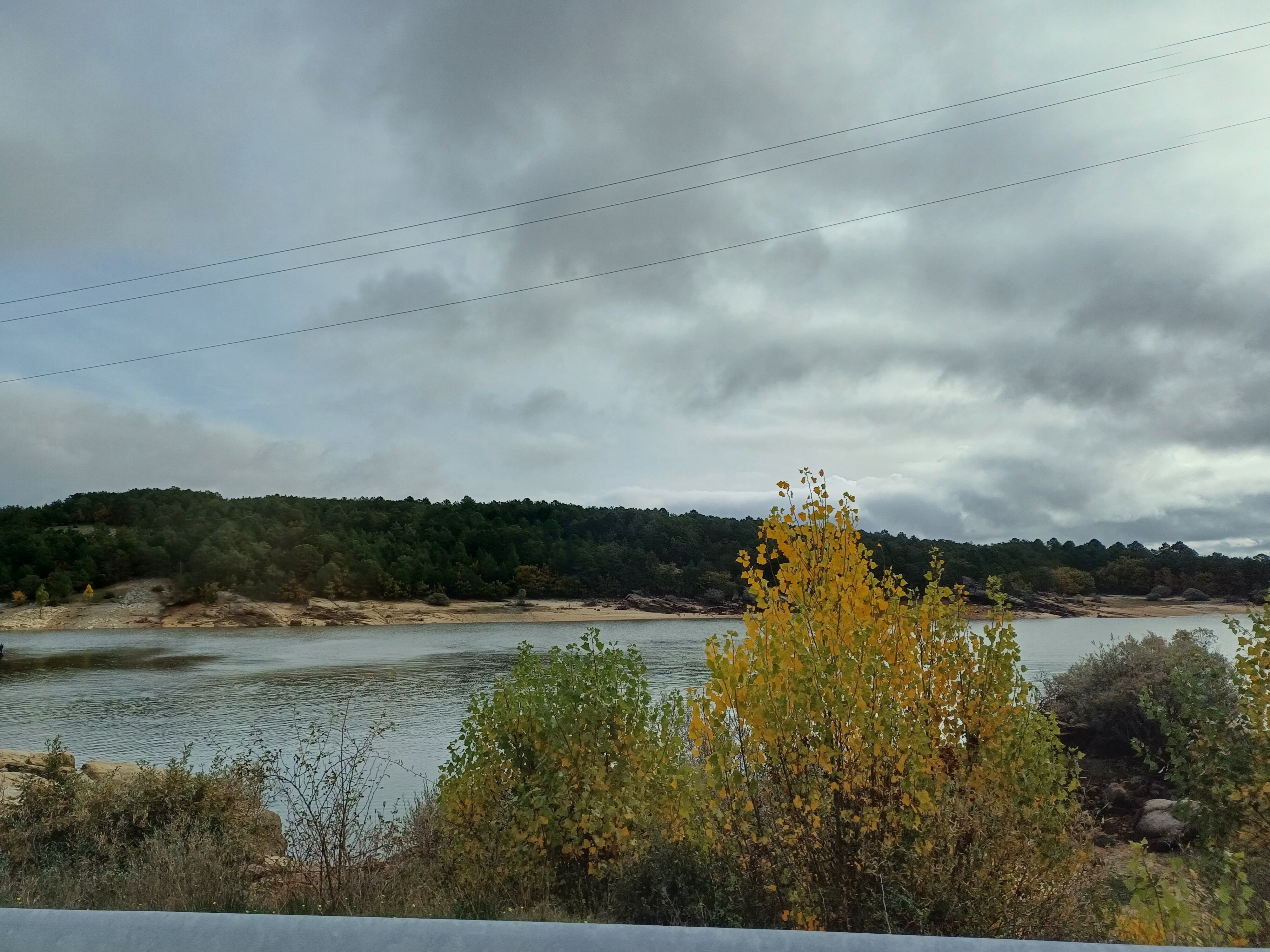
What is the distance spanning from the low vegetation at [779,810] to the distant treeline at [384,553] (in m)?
68.8

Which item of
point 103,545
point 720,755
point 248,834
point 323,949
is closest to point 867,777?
point 720,755

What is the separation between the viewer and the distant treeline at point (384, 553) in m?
86.0

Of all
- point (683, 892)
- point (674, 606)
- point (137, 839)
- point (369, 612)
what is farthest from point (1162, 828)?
point (369, 612)

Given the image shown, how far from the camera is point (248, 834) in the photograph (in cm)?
1004

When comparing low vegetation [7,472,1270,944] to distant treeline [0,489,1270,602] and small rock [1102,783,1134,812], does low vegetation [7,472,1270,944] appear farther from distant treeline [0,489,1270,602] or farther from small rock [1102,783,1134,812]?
distant treeline [0,489,1270,602]

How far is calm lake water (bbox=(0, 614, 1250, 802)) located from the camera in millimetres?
22312

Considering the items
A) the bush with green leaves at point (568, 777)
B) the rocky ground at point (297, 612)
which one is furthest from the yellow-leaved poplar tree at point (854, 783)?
the rocky ground at point (297, 612)

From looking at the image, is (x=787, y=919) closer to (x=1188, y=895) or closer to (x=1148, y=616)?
(x=1188, y=895)

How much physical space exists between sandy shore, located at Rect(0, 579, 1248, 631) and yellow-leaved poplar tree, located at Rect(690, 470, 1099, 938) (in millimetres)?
74990

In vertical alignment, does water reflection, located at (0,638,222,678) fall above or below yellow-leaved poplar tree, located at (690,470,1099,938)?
below

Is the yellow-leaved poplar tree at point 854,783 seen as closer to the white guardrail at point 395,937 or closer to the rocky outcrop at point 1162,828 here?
the white guardrail at point 395,937

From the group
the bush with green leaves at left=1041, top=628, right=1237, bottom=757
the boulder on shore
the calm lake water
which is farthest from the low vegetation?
the bush with green leaves at left=1041, top=628, right=1237, bottom=757

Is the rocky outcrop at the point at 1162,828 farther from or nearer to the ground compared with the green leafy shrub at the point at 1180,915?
nearer to the ground

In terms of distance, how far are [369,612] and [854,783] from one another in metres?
86.1
